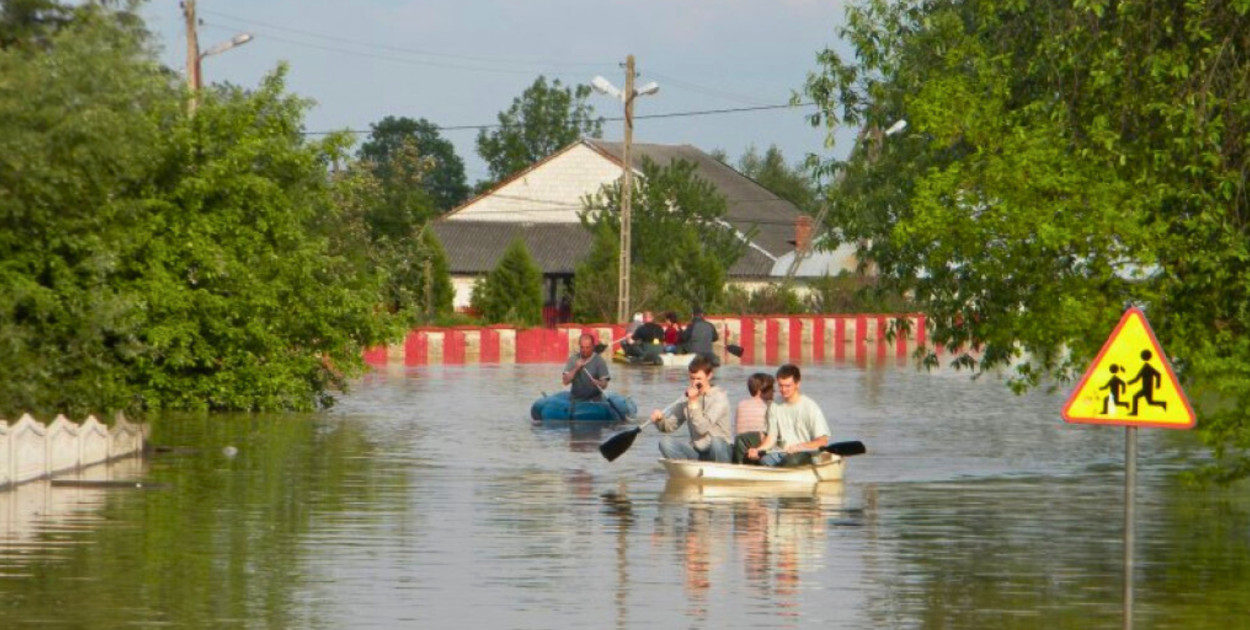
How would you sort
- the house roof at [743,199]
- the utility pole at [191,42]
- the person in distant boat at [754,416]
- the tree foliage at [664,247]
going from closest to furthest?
the person in distant boat at [754,416] < the utility pole at [191,42] < the tree foliage at [664,247] < the house roof at [743,199]

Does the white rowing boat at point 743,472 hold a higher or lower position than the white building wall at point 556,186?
lower

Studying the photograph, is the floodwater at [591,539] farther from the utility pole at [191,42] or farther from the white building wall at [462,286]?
the white building wall at [462,286]

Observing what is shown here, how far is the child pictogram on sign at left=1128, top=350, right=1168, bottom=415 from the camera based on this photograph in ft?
41.1

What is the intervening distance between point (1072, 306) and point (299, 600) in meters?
7.57

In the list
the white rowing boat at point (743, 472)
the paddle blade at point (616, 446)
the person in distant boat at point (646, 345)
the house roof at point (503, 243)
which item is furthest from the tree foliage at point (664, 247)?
the white rowing boat at point (743, 472)

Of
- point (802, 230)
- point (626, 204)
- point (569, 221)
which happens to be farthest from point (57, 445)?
point (569, 221)

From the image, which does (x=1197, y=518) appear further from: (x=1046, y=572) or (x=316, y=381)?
(x=316, y=381)

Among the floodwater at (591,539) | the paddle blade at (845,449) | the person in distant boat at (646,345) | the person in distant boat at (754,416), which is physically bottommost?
the floodwater at (591,539)

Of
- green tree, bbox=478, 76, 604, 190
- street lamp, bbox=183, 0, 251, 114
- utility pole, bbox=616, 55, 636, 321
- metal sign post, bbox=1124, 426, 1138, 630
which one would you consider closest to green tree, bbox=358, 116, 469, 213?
green tree, bbox=478, 76, 604, 190

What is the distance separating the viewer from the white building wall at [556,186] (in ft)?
375

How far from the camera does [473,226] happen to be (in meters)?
110

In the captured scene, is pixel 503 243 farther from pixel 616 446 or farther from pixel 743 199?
pixel 616 446

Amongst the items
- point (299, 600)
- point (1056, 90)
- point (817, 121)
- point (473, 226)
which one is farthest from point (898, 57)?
point (473, 226)

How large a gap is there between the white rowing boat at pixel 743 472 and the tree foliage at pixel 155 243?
285 inches
